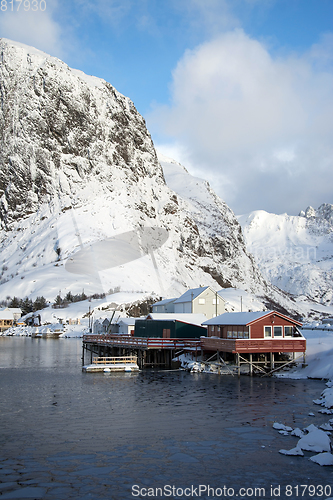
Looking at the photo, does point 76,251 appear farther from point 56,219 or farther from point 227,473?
point 227,473

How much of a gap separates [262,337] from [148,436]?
24020 millimetres

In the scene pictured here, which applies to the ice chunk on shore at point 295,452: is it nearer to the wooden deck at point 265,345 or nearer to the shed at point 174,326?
the wooden deck at point 265,345

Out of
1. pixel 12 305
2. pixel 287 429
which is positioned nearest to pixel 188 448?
pixel 287 429

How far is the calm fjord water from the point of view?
1633cm

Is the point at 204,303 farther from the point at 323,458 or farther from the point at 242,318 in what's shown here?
the point at 323,458

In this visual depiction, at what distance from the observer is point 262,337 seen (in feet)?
144

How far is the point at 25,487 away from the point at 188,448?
7844 millimetres

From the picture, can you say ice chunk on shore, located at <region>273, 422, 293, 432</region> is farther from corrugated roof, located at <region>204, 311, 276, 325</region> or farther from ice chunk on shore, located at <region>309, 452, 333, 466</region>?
corrugated roof, located at <region>204, 311, 276, 325</region>

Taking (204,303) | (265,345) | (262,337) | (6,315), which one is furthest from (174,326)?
(6,315)

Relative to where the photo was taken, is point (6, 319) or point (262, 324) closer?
point (262, 324)

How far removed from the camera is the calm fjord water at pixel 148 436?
16.3m

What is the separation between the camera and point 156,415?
2711cm

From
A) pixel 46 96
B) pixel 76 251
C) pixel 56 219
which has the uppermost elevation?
pixel 46 96

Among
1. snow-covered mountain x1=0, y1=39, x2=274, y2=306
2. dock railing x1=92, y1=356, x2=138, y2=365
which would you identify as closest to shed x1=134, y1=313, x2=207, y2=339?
dock railing x1=92, y1=356, x2=138, y2=365
